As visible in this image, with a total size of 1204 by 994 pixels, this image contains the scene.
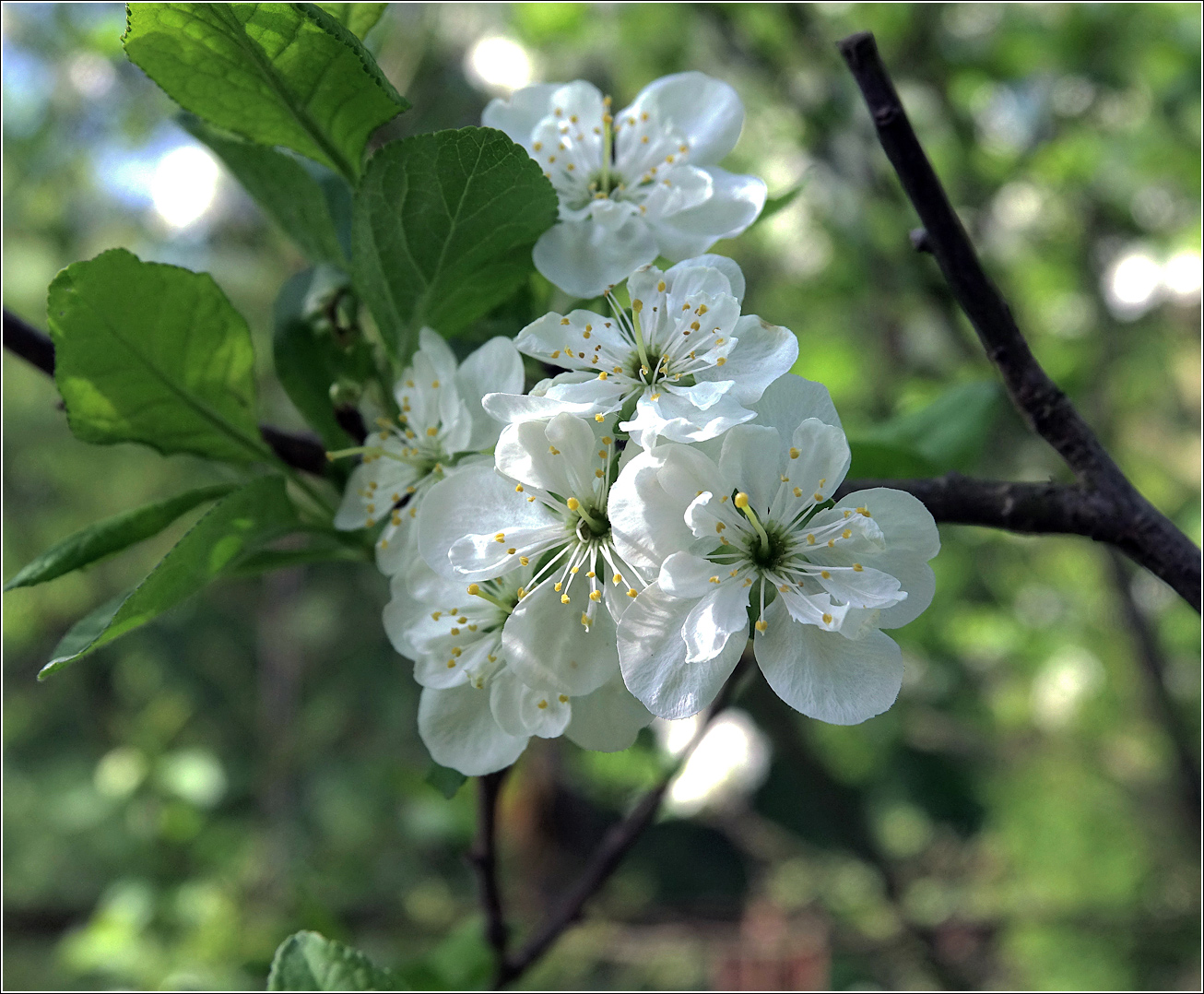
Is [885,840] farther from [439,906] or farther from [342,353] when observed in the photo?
[342,353]

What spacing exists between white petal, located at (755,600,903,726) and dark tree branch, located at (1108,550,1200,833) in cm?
152

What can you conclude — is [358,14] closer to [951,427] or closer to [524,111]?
[524,111]

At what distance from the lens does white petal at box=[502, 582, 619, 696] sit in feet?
1.54

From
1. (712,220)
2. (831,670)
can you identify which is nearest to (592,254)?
(712,220)

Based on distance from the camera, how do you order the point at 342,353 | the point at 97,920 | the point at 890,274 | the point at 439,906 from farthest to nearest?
1. the point at 439,906
2. the point at 890,274
3. the point at 97,920
4. the point at 342,353

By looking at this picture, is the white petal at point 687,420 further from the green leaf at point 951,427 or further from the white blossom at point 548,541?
the green leaf at point 951,427

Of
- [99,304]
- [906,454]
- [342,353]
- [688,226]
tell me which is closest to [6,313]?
[99,304]

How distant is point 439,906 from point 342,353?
2196 millimetres

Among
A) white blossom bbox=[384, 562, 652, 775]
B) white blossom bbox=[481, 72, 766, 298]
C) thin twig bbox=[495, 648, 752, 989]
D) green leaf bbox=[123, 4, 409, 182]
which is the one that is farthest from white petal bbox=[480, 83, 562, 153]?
thin twig bbox=[495, 648, 752, 989]

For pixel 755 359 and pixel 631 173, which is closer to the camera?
pixel 755 359

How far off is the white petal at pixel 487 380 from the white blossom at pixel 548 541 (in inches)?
1.7

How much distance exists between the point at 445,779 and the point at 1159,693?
1723 mm

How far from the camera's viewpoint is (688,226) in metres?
0.58

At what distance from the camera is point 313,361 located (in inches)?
25.9
